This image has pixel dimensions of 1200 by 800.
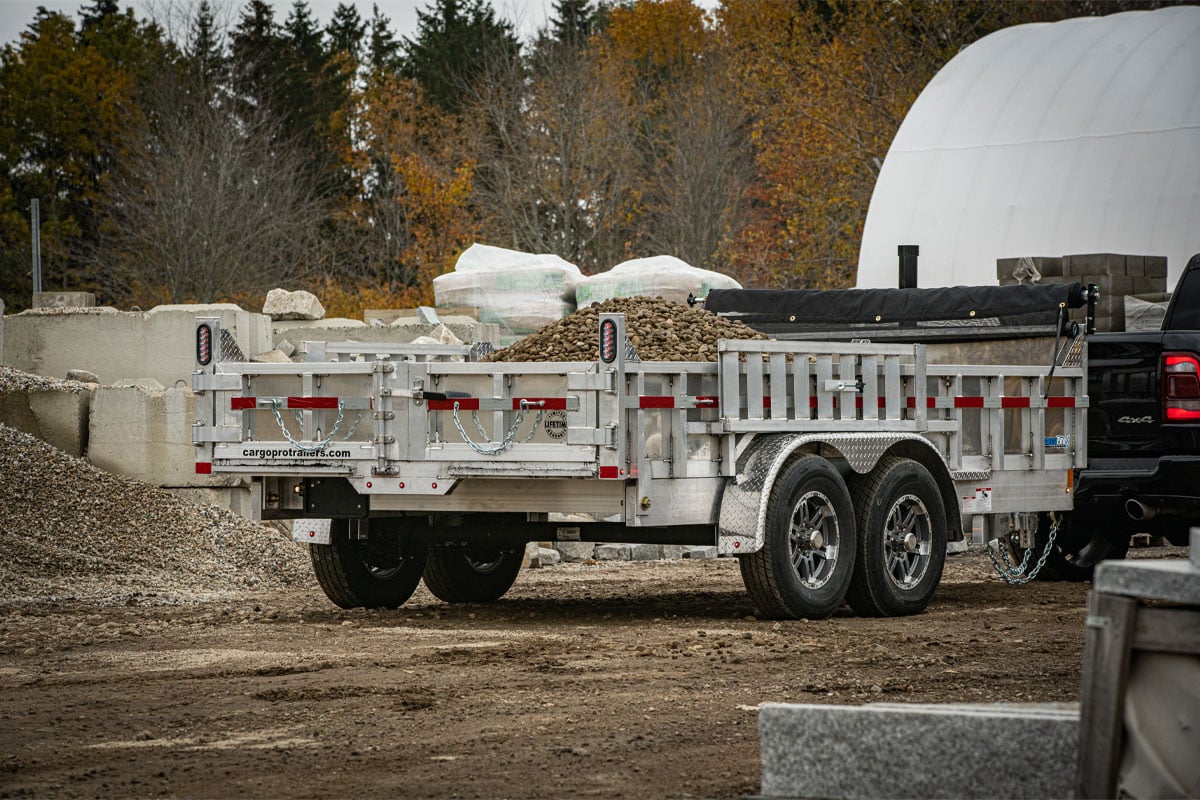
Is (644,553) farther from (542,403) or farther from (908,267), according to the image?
(542,403)

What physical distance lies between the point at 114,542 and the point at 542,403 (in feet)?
22.2

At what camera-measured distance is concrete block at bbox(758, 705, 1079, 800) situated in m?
4.60

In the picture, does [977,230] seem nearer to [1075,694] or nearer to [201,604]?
[201,604]

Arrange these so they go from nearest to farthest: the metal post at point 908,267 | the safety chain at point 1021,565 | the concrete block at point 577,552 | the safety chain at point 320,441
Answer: the safety chain at point 320,441 < the safety chain at point 1021,565 < the metal post at point 908,267 < the concrete block at point 577,552

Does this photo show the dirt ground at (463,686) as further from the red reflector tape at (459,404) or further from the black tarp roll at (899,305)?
the black tarp roll at (899,305)

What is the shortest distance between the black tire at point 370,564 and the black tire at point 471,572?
163 millimetres

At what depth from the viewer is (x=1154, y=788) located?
4395 mm

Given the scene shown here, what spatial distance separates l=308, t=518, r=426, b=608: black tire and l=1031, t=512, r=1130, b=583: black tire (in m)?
4.95

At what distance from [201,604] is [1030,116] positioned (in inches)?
825

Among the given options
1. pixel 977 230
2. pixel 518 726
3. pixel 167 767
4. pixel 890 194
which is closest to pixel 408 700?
pixel 518 726

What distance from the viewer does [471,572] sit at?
12414mm

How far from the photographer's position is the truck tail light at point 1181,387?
1152 cm

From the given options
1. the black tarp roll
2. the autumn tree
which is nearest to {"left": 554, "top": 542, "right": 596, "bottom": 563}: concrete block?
the black tarp roll

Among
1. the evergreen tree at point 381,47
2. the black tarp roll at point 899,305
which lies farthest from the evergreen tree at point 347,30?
the black tarp roll at point 899,305
